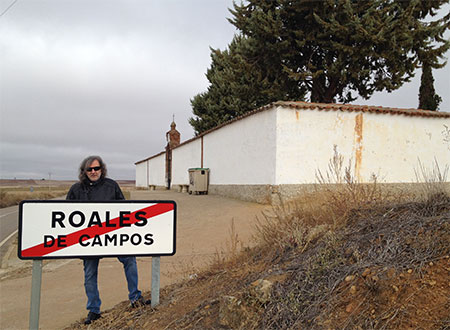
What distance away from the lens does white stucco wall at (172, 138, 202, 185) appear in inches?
832

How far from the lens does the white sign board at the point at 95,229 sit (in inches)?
132

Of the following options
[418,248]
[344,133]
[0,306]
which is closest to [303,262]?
[418,248]

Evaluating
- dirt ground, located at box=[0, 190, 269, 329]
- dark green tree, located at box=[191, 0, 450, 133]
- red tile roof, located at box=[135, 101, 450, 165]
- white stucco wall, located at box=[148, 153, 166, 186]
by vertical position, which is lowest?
dirt ground, located at box=[0, 190, 269, 329]

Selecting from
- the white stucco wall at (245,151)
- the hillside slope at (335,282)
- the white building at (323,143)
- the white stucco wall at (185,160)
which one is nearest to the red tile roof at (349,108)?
the white building at (323,143)

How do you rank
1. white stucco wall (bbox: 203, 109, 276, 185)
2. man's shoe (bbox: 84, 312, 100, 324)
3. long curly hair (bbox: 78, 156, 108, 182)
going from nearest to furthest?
man's shoe (bbox: 84, 312, 100, 324) < long curly hair (bbox: 78, 156, 108, 182) < white stucco wall (bbox: 203, 109, 276, 185)

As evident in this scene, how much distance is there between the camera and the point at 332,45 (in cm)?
1689

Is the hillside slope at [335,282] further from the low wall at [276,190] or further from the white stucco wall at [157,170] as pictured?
the white stucco wall at [157,170]

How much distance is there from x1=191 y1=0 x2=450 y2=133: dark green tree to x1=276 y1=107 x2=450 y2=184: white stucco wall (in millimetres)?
5237

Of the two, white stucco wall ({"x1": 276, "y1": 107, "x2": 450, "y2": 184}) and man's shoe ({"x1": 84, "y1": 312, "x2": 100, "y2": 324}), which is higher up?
white stucco wall ({"x1": 276, "y1": 107, "x2": 450, "y2": 184})

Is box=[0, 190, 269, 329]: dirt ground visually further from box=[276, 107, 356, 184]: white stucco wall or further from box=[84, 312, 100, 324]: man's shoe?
box=[276, 107, 356, 184]: white stucco wall


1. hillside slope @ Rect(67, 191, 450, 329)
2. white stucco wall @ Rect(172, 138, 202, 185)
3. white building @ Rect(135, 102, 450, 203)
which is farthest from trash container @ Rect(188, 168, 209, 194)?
hillside slope @ Rect(67, 191, 450, 329)

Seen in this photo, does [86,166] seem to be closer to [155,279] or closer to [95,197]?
[95,197]

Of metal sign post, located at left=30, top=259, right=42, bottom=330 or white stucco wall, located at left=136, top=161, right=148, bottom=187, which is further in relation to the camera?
white stucco wall, located at left=136, top=161, right=148, bottom=187

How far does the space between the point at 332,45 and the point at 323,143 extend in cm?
689
